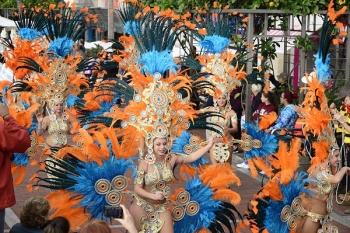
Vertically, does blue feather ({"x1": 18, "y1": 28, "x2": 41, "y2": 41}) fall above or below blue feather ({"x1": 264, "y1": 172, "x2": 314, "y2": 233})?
above

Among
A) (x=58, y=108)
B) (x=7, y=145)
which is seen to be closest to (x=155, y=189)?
(x=7, y=145)

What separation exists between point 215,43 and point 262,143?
8.87 feet

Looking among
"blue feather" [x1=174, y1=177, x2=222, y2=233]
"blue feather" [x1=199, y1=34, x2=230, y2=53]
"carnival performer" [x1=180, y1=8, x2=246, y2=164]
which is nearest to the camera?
"blue feather" [x1=174, y1=177, x2=222, y2=233]

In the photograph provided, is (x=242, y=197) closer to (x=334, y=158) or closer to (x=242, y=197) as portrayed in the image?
(x=242, y=197)

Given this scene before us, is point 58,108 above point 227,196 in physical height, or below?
above

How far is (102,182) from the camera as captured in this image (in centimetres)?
801

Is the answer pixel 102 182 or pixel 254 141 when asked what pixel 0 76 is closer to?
pixel 254 141

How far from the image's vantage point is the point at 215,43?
13273 millimetres

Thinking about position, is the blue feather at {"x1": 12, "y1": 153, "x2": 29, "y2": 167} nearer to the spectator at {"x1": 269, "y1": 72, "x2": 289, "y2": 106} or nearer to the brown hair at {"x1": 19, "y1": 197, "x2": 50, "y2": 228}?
the brown hair at {"x1": 19, "y1": 197, "x2": 50, "y2": 228}

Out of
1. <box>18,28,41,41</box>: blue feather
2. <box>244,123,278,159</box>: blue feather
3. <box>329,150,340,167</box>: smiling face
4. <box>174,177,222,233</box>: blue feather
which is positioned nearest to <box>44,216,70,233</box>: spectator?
<box>174,177,222,233</box>: blue feather

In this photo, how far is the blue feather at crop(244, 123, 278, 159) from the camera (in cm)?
1096

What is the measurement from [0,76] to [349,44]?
7356mm

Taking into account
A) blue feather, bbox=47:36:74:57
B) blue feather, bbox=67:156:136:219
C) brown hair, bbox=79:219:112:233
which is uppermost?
blue feather, bbox=47:36:74:57

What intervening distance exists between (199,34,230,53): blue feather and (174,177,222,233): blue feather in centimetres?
497
